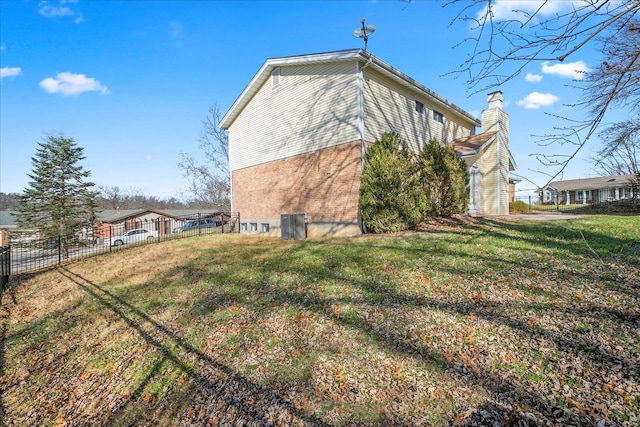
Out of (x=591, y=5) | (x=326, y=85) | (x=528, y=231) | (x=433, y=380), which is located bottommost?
(x=433, y=380)

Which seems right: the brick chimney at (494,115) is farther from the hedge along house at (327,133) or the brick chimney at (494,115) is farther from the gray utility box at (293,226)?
the gray utility box at (293,226)

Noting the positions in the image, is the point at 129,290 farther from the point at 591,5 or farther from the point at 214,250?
the point at 591,5

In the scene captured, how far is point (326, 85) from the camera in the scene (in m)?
11.6

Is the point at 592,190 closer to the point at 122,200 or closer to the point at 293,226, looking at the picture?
the point at 293,226

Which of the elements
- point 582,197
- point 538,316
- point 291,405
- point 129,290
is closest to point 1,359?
point 129,290

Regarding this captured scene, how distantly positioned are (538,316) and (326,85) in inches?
400

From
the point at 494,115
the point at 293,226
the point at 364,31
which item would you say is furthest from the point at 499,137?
the point at 293,226

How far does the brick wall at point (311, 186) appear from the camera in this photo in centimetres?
1083

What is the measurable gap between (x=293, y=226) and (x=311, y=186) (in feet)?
5.80

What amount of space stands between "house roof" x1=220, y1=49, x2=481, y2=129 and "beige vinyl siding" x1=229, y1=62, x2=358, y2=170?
1.02ft

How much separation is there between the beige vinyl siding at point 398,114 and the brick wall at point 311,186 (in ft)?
4.70

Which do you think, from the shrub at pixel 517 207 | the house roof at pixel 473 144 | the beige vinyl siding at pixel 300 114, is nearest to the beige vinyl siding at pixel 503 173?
the house roof at pixel 473 144

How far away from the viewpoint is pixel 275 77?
43.9 ft

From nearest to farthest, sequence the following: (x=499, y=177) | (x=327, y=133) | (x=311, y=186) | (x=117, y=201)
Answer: (x=327, y=133)
(x=311, y=186)
(x=499, y=177)
(x=117, y=201)
